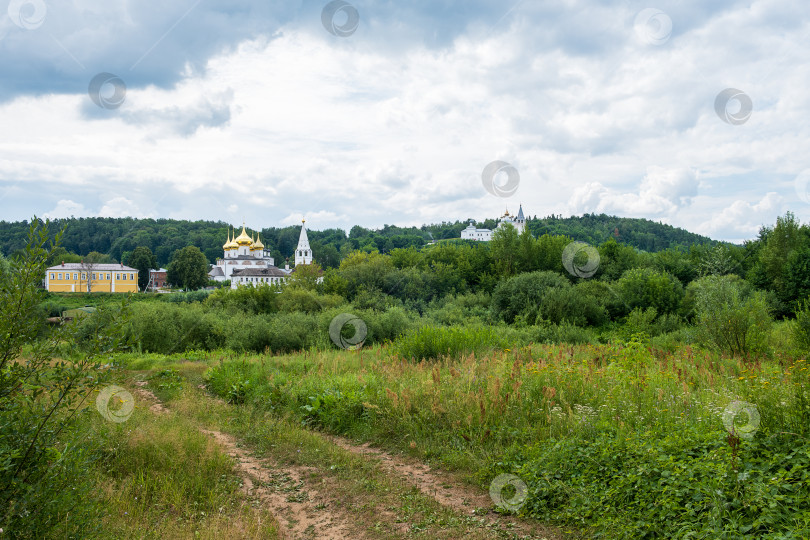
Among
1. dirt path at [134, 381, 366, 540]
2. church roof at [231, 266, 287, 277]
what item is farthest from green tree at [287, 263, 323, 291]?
church roof at [231, 266, 287, 277]

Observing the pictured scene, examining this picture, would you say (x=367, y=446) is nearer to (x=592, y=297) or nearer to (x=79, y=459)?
(x=79, y=459)

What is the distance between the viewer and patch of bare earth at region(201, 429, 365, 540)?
191 inches

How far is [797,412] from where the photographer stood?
463 centimetres

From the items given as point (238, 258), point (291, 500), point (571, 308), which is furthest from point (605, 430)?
point (238, 258)

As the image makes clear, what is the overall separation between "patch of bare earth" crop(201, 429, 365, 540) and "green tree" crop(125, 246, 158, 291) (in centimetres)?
6558

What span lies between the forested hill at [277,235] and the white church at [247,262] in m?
3.47

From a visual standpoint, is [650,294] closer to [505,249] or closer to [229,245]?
[505,249]

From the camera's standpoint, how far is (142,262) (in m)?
64.6

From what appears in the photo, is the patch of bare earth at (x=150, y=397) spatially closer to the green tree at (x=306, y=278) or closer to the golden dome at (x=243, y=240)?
the green tree at (x=306, y=278)

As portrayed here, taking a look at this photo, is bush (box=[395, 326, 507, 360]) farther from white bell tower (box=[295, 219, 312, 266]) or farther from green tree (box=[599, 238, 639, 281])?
white bell tower (box=[295, 219, 312, 266])

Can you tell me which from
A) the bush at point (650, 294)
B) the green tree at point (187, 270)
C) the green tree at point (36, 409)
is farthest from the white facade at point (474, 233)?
the green tree at point (36, 409)

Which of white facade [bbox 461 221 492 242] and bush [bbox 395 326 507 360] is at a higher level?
white facade [bbox 461 221 492 242]

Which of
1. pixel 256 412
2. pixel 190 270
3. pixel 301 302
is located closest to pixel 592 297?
pixel 301 302

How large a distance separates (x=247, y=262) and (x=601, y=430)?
290 ft
